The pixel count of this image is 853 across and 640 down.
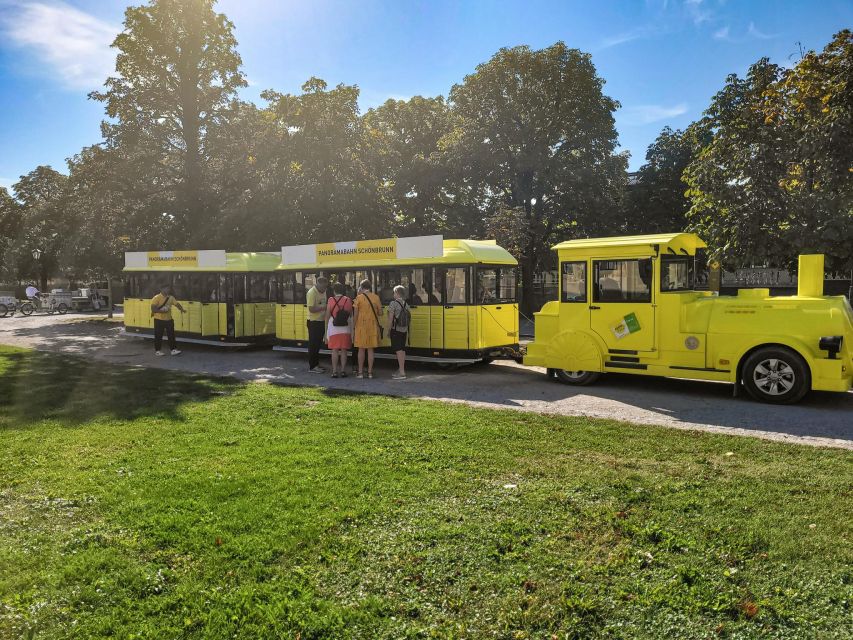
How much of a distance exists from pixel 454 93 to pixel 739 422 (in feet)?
83.8

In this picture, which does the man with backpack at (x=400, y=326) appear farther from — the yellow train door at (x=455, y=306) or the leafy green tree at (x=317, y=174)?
the leafy green tree at (x=317, y=174)

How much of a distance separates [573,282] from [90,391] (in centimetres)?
866

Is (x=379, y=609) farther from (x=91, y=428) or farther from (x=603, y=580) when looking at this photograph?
(x=91, y=428)

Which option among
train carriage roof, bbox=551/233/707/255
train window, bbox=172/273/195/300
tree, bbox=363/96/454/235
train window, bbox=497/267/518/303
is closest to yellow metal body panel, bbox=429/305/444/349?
train window, bbox=497/267/518/303

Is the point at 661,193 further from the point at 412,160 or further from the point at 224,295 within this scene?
the point at 224,295

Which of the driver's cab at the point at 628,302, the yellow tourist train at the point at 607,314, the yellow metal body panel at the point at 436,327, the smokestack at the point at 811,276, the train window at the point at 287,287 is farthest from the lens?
the train window at the point at 287,287

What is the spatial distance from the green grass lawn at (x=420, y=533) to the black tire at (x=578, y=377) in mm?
3359

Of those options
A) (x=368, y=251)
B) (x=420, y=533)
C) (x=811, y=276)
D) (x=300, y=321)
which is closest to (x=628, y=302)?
(x=811, y=276)

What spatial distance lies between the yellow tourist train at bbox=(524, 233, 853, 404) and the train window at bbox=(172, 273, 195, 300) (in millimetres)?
11745

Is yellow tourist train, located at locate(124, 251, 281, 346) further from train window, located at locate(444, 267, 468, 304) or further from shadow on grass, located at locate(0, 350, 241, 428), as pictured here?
train window, located at locate(444, 267, 468, 304)

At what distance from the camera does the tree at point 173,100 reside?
2547cm

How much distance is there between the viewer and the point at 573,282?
447 inches

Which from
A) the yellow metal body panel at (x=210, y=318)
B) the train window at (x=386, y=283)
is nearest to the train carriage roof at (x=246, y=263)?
the yellow metal body panel at (x=210, y=318)

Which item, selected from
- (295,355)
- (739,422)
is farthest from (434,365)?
(739,422)
